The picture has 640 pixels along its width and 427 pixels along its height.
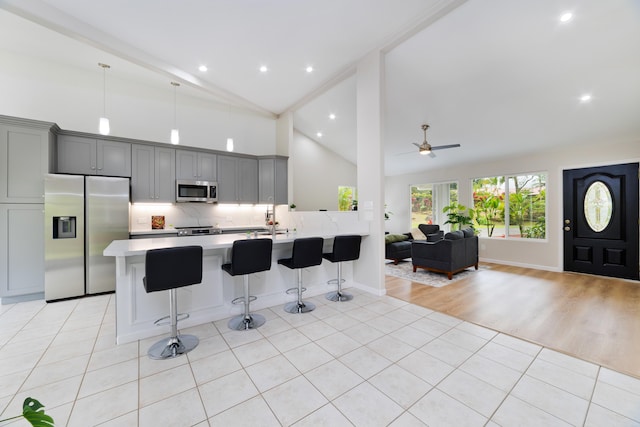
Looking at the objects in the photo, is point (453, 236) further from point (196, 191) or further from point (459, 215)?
point (196, 191)

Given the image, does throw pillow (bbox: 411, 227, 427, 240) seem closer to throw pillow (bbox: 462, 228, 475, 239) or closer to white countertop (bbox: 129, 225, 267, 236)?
throw pillow (bbox: 462, 228, 475, 239)

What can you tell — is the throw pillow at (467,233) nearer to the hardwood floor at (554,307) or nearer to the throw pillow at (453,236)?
the throw pillow at (453,236)

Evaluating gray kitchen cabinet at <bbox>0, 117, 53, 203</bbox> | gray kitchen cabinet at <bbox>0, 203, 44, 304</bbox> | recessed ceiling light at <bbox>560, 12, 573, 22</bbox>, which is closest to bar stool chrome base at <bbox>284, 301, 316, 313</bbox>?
gray kitchen cabinet at <bbox>0, 203, 44, 304</bbox>

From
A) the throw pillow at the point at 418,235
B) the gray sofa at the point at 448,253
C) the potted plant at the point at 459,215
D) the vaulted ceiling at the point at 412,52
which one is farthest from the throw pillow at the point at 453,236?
the vaulted ceiling at the point at 412,52

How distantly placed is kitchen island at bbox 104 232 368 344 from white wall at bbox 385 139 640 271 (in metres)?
4.52

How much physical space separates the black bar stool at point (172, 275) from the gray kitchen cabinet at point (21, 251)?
8.91 feet

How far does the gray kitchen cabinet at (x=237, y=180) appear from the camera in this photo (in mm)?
5516

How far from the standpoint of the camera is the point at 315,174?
7566 mm

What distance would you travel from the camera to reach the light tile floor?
1628mm

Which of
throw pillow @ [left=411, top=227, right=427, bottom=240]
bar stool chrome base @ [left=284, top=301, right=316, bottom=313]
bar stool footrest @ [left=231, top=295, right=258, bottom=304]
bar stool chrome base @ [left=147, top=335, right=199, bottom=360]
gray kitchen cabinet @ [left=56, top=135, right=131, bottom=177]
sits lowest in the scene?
bar stool chrome base @ [left=147, top=335, right=199, bottom=360]

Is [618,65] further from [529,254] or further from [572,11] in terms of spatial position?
[529,254]

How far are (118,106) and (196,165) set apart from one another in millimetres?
1630

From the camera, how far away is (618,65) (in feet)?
10.6

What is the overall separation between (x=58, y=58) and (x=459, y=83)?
6.37 metres
